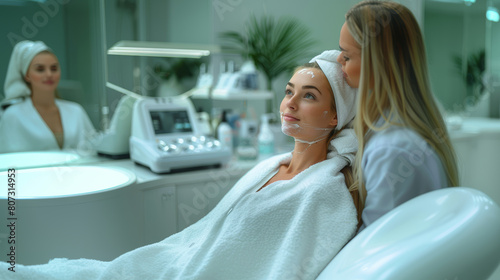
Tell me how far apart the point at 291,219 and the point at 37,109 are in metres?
1.57

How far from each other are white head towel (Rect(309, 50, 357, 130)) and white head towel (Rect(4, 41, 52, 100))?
1.50m

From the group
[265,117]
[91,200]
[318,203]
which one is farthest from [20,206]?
[265,117]

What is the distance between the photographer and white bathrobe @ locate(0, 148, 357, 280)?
112 cm

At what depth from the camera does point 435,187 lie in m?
1.02

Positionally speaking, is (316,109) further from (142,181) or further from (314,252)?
(142,181)

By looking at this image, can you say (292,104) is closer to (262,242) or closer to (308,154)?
(308,154)

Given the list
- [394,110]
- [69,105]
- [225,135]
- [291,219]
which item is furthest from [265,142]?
[394,110]

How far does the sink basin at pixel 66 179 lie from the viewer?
6.22ft

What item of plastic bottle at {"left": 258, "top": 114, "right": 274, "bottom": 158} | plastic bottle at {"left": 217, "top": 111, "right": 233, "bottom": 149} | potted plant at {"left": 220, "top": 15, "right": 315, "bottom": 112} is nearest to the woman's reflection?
plastic bottle at {"left": 217, "top": 111, "right": 233, "bottom": 149}

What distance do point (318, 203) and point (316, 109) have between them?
268 mm

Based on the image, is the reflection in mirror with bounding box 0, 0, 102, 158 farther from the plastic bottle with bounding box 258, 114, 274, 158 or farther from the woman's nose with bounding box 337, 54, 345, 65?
the woman's nose with bounding box 337, 54, 345, 65

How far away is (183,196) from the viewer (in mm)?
2141

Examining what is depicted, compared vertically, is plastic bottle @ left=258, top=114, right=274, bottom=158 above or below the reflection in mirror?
below

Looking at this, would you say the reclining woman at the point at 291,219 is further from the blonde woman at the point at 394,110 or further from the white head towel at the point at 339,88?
the blonde woman at the point at 394,110
